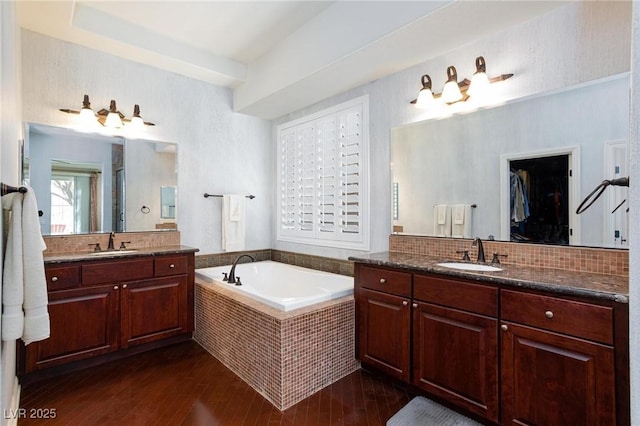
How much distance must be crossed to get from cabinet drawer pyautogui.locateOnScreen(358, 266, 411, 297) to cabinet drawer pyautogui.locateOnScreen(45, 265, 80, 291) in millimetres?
2231

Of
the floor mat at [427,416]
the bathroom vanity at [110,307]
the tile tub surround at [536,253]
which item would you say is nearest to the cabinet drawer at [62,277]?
the bathroom vanity at [110,307]

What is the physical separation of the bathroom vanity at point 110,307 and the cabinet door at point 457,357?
7.22 feet

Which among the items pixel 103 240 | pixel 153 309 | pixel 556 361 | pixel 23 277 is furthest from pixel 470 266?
pixel 103 240

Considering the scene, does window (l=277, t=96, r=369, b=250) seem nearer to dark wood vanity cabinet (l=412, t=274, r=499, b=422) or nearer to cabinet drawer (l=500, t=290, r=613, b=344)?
dark wood vanity cabinet (l=412, t=274, r=499, b=422)

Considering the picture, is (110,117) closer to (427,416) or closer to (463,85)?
(463,85)

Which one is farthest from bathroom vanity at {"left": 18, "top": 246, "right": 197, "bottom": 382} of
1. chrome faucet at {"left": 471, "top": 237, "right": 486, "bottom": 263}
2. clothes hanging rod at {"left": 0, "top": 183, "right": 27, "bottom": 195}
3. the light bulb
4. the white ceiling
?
the light bulb

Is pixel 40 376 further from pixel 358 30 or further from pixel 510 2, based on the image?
pixel 510 2

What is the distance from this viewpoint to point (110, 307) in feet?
8.87

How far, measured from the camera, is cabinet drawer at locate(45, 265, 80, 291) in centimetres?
244

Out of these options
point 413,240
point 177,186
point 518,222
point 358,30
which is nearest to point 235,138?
point 177,186

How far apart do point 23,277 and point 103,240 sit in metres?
1.90

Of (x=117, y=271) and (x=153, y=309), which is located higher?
(x=117, y=271)

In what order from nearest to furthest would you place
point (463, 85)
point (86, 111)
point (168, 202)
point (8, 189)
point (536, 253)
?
1. point (8, 189)
2. point (536, 253)
3. point (463, 85)
4. point (86, 111)
5. point (168, 202)

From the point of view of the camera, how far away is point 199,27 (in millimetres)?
2967
